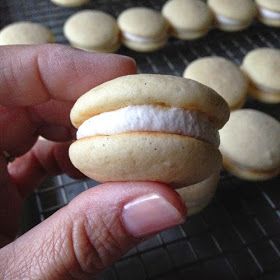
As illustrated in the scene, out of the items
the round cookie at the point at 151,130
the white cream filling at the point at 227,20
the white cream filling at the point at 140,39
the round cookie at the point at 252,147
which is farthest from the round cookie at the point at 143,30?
the round cookie at the point at 151,130

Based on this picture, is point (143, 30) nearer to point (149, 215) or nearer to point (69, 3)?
point (69, 3)

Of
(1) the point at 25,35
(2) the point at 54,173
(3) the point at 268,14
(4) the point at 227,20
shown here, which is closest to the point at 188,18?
(4) the point at 227,20

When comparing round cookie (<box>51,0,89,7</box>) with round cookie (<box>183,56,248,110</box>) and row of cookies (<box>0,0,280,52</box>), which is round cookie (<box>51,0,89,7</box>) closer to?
row of cookies (<box>0,0,280,52</box>)

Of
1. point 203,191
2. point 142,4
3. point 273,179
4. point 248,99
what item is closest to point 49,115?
point 203,191

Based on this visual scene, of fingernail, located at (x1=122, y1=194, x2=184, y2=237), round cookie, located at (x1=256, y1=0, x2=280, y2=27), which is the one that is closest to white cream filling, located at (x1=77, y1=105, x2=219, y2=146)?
fingernail, located at (x1=122, y1=194, x2=184, y2=237)

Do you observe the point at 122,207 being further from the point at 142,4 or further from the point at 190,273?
the point at 142,4

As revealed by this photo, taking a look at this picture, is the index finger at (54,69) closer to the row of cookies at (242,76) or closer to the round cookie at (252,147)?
the round cookie at (252,147)

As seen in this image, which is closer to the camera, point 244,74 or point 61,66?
point 61,66
